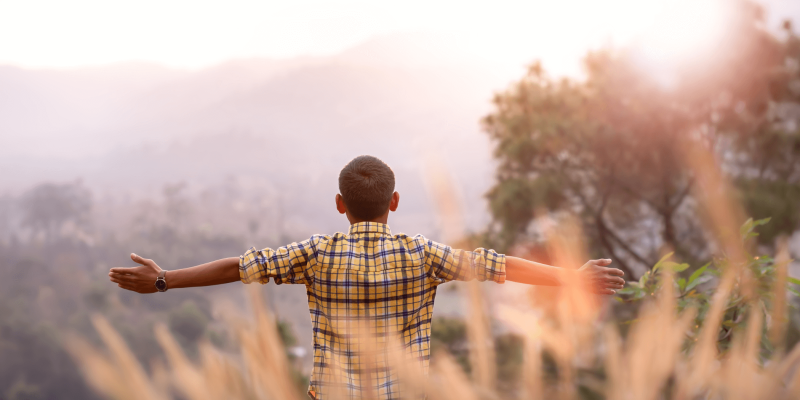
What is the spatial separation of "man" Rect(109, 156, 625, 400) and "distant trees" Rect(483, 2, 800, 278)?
10.5 meters

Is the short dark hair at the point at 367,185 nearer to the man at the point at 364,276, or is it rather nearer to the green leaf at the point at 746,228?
the man at the point at 364,276

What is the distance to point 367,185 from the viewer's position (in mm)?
2133

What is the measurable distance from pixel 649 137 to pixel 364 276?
1241 cm

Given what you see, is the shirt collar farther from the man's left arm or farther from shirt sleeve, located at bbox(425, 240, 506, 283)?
the man's left arm

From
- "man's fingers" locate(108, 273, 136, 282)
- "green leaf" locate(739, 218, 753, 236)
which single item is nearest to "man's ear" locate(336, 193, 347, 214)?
"man's fingers" locate(108, 273, 136, 282)

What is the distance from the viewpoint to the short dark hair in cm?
213

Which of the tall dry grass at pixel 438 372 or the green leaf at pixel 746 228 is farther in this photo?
the green leaf at pixel 746 228

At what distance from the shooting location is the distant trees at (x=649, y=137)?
39.7 ft

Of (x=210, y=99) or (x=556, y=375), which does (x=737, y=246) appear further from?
(x=210, y=99)

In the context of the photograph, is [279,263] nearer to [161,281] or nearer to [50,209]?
[161,281]

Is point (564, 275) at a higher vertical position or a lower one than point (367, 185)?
lower

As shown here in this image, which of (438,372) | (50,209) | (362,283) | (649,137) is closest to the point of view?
(438,372)

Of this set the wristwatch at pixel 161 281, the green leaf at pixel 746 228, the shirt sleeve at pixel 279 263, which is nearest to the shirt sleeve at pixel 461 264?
the shirt sleeve at pixel 279 263

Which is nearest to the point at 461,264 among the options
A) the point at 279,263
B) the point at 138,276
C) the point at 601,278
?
the point at 601,278
